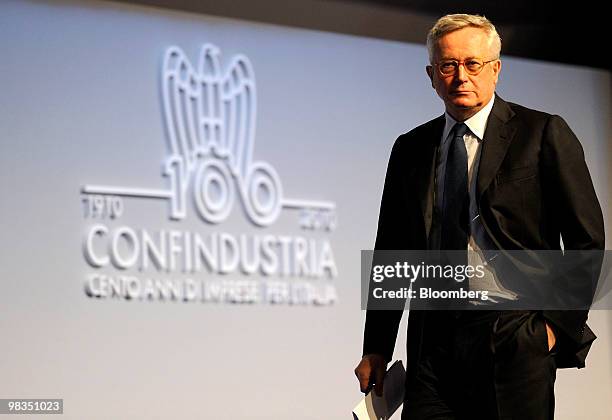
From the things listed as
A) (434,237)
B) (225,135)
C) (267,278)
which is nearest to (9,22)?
(225,135)

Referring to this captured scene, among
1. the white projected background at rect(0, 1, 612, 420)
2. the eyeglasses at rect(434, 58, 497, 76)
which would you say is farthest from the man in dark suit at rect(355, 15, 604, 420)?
the white projected background at rect(0, 1, 612, 420)

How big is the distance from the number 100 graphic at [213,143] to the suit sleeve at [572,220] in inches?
114

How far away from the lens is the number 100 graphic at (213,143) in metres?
4.72

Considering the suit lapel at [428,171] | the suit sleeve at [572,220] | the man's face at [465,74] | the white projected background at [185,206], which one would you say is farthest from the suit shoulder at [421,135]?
the white projected background at [185,206]

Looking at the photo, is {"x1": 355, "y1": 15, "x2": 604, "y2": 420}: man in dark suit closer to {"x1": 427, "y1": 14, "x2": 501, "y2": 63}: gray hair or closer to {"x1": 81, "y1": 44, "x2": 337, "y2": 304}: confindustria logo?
{"x1": 427, "y1": 14, "x2": 501, "y2": 63}: gray hair

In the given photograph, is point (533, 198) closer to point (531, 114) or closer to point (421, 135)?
point (531, 114)

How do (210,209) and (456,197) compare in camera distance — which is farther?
(210,209)

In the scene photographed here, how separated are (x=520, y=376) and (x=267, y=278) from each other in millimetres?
2996

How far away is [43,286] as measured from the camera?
4371 millimetres

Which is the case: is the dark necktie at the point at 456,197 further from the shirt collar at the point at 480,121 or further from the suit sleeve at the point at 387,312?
the suit sleeve at the point at 387,312

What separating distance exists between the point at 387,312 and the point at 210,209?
270 centimetres

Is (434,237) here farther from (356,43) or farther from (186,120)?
(356,43)

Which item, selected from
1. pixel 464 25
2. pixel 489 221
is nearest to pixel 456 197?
pixel 489 221

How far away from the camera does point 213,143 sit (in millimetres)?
4816
